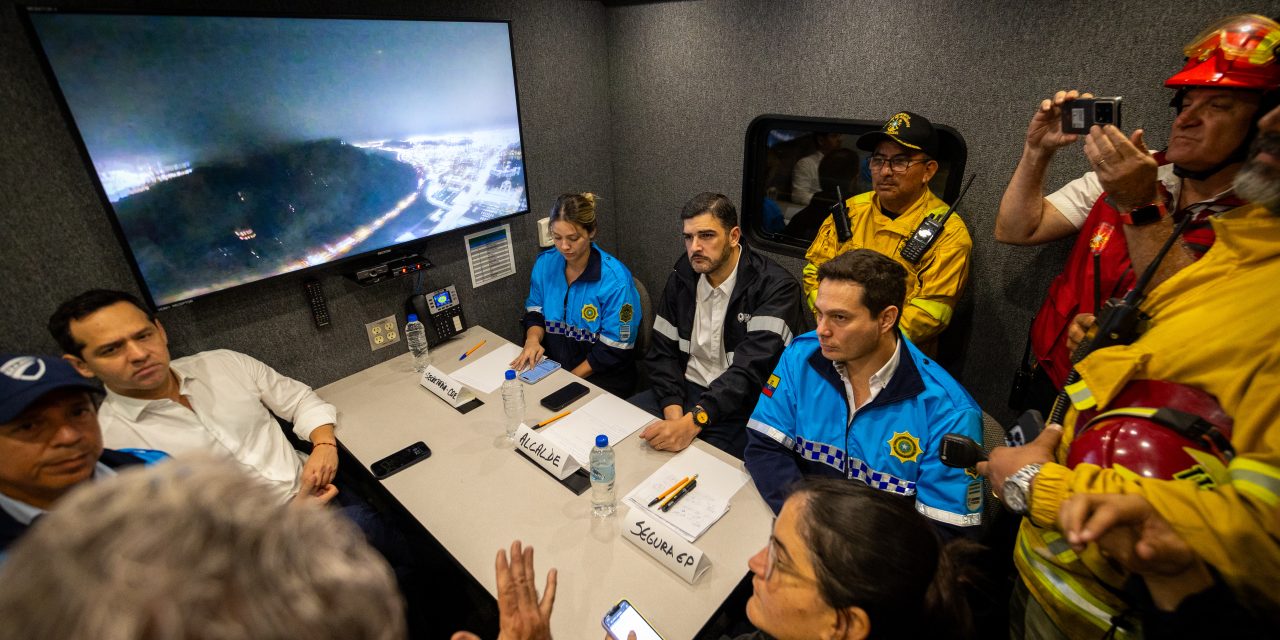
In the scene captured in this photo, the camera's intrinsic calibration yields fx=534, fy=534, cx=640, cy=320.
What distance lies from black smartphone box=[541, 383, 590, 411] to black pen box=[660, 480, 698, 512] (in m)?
0.66

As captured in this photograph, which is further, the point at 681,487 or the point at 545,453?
the point at 545,453

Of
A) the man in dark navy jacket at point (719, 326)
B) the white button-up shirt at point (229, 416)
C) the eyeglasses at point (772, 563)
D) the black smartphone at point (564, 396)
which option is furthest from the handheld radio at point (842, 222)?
the white button-up shirt at point (229, 416)

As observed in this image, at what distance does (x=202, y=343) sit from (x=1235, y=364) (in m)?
2.90

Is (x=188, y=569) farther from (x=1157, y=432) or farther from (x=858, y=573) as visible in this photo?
(x=1157, y=432)

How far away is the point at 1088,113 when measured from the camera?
5.03ft

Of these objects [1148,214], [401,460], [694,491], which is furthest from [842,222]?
[401,460]

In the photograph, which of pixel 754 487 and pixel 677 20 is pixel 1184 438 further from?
pixel 677 20

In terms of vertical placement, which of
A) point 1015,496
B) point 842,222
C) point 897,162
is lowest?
point 1015,496

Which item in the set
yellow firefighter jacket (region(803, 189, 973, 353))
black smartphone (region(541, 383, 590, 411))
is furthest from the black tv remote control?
yellow firefighter jacket (region(803, 189, 973, 353))

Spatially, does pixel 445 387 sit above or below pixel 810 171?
below

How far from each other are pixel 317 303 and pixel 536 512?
1.38 meters

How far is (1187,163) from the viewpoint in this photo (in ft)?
4.65

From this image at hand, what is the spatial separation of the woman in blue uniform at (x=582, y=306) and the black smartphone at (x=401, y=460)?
0.64 m

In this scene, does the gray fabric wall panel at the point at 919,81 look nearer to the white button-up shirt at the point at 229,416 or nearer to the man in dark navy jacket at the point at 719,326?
the man in dark navy jacket at the point at 719,326
